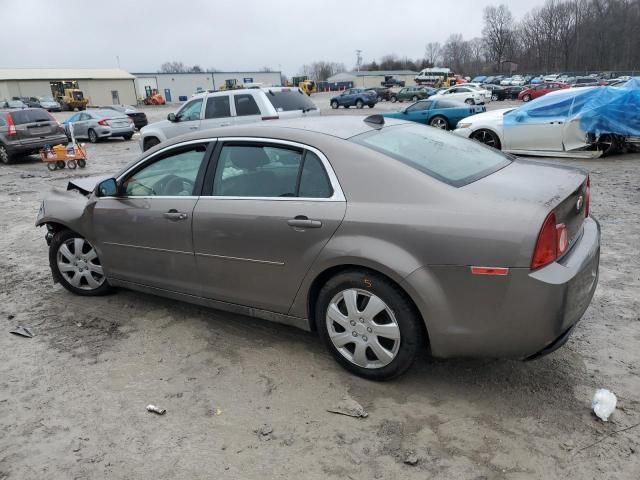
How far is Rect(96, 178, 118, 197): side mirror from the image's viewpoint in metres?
4.25

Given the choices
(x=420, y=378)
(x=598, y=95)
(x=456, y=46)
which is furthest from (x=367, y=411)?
(x=456, y=46)

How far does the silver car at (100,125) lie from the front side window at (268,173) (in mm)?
19501

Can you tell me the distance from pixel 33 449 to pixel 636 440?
324 centimetres

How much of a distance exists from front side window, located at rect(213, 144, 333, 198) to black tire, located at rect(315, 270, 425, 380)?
1.86 ft

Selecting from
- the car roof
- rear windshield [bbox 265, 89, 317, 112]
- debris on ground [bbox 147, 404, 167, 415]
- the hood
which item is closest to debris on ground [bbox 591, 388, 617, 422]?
the car roof

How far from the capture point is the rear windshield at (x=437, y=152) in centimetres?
319

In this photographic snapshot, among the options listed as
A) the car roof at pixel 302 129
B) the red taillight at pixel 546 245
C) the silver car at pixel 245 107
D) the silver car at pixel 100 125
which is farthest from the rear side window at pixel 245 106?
the silver car at pixel 100 125

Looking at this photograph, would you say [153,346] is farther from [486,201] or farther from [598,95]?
[598,95]

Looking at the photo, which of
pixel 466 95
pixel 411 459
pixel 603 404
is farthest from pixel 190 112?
pixel 466 95

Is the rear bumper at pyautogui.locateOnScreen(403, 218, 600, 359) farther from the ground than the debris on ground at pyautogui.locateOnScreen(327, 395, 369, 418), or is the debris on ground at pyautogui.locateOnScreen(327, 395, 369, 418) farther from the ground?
the rear bumper at pyautogui.locateOnScreen(403, 218, 600, 359)

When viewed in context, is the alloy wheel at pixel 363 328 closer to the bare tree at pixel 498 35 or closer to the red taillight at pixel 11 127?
the red taillight at pixel 11 127

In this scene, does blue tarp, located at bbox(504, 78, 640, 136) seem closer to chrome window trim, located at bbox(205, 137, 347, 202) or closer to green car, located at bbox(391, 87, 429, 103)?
chrome window trim, located at bbox(205, 137, 347, 202)

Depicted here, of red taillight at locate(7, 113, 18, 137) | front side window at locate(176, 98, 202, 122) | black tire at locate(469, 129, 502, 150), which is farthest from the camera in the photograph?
red taillight at locate(7, 113, 18, 137)

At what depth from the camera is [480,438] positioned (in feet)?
9.01
